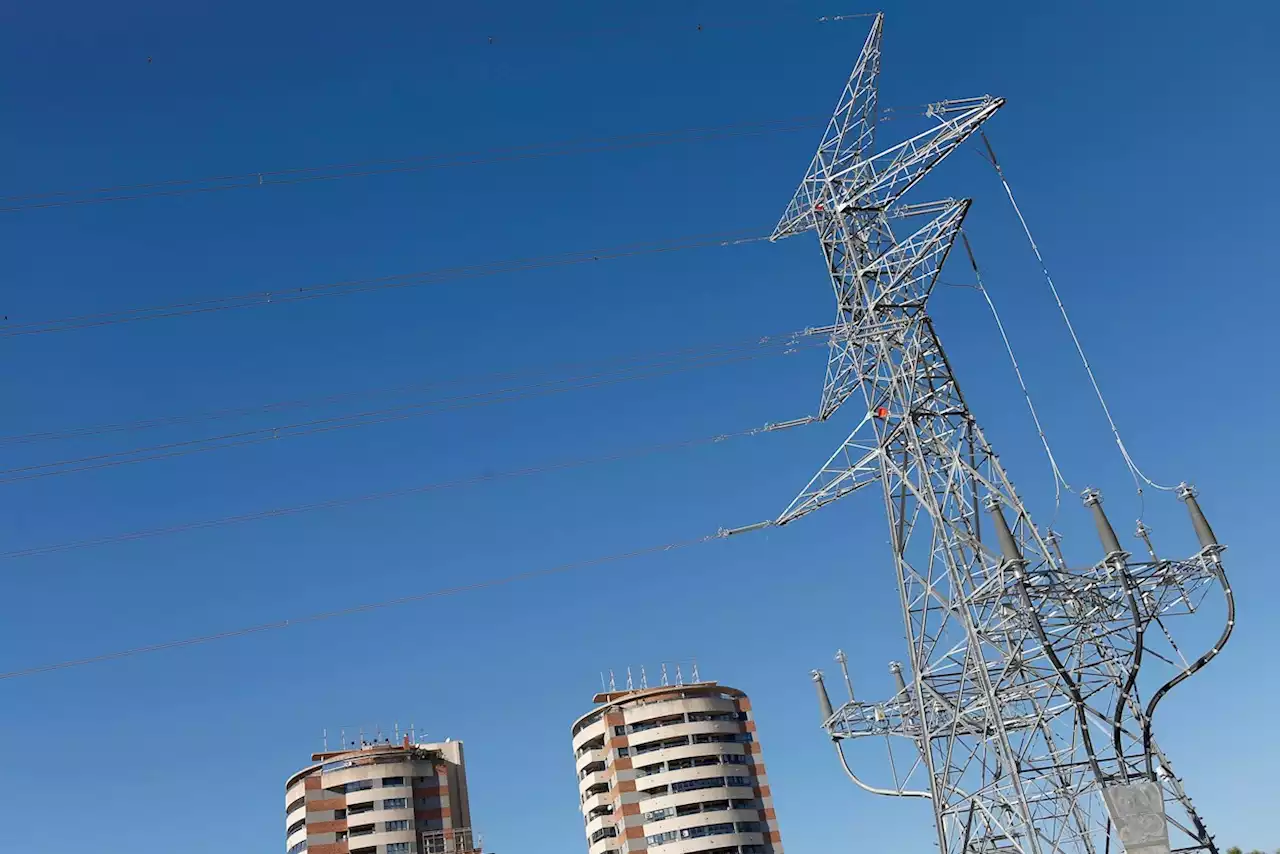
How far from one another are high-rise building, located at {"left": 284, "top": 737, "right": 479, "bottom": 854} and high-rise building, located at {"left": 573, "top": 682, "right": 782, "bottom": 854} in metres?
14.3

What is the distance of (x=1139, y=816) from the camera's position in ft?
91.5

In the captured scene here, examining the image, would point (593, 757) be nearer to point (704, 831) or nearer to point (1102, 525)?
point (704, 831)

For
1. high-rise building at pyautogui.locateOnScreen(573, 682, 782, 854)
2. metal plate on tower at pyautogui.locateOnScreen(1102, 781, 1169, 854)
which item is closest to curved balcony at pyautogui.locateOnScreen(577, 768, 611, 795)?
high-rise building at pyautogui.locateOnScreen(573, 682, 782, 854)

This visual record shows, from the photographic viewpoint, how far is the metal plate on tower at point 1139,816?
27453 mm

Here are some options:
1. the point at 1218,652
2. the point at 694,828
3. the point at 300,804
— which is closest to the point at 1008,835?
the point at 1218,652

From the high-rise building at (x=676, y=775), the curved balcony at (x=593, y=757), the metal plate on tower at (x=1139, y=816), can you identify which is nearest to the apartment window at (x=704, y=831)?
the high-rise building at (x=676, y=775)

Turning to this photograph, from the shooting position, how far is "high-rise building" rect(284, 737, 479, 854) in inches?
3979

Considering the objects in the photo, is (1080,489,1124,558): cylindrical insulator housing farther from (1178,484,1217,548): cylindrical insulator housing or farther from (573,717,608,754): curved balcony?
(573,717,608,754): curved balcony

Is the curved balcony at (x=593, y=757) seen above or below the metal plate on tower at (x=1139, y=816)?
above

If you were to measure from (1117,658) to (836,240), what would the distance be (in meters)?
15.7

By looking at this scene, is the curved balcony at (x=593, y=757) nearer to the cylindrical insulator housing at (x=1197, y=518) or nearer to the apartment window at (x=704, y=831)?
the apartment window at (x=704, y=831)

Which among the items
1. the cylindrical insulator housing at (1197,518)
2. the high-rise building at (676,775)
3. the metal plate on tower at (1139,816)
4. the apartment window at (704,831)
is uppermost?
the high-rise building at (676,775)

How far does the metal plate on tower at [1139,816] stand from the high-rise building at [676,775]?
7597 cm

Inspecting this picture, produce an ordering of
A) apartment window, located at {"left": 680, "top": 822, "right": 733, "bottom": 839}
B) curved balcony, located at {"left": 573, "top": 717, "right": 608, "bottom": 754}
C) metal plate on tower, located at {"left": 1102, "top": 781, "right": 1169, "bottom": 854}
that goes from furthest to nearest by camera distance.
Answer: curved balcony, located at {"left": 573, "top": 717, "right": 608, "bottom": 754}
apartment window, located at {"left": 680, "top": 822, "right": 733, "bottom": 839}
metal plate on tower, located at {"left": 1102, "top": 781, "right": 1169, "bottom": 854}
